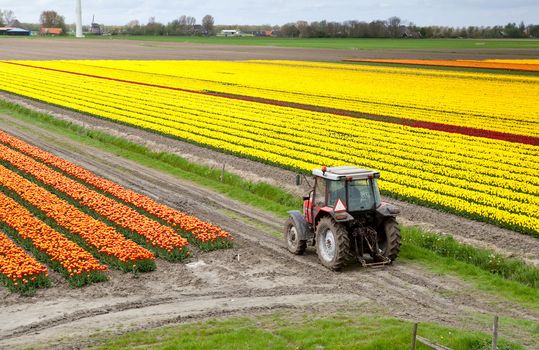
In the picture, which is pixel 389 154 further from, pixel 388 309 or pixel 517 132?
pixel 388 309

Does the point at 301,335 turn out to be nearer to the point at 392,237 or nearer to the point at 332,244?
the point at 332,244

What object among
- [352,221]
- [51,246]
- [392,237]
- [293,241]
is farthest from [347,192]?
[51,246]

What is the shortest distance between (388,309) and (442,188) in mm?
10356

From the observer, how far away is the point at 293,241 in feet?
62.4

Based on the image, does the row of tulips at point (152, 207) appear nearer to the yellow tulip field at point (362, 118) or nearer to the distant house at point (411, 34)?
the yellow tulip field at point (362, 118)

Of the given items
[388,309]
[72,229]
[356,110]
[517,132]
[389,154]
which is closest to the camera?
[388,309]

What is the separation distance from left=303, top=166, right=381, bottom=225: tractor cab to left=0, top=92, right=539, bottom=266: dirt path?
3.74 metres

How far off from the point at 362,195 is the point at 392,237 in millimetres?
1204

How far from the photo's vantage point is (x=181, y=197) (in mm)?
25266

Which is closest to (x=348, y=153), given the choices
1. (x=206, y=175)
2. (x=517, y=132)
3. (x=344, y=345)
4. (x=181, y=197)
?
(x=206, y=175)

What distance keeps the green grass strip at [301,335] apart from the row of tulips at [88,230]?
12.6 feet

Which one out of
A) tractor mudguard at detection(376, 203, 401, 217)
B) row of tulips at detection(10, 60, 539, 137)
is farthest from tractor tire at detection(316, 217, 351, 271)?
row of tulips at detection(10, 60, 539, 137)

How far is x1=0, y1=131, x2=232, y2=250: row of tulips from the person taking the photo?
1988 cm

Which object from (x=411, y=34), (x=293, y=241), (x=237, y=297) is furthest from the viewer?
(x=411, y=34)
